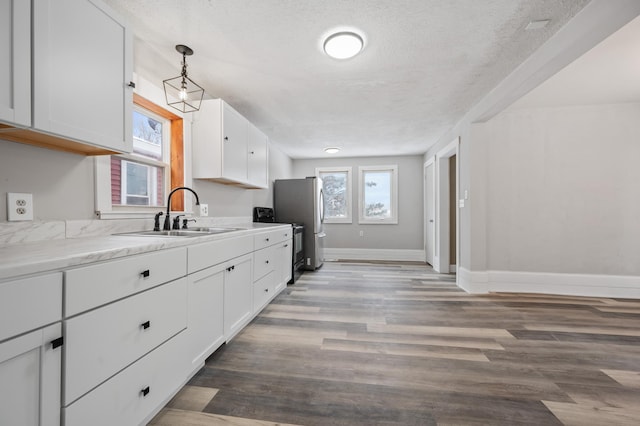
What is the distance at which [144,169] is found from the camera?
7.00ft

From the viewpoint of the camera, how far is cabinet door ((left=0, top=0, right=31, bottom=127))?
97cm

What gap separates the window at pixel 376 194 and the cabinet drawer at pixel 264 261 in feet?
11.0

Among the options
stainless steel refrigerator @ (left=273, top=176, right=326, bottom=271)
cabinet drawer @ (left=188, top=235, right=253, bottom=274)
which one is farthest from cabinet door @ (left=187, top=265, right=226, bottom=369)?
stainless steel refrigerator @ (left=273, top=176, right=326, bottom=271)

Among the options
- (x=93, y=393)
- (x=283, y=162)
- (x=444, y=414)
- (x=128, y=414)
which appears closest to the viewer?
(x=93, y=393)

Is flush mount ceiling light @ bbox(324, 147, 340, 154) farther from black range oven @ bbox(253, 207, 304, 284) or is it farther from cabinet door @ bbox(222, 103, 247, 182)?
cabinet door @ bbox(222, 103, 247, 182)

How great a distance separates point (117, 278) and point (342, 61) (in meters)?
2.14

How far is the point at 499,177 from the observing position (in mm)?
3434

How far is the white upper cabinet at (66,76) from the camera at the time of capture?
1.00 metres

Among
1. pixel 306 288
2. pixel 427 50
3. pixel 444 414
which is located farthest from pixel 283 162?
pixel 444 414

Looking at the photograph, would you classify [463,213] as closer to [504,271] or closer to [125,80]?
[504,271]

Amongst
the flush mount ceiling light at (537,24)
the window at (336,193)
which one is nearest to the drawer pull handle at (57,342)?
the flush mount ceiling light at (537,24)

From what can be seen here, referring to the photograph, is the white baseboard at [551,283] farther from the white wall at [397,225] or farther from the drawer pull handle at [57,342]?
the drawer pull handle at [57,342]

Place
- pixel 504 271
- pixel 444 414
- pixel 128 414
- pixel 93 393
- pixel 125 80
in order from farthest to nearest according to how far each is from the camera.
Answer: pixel 504 271 < pixel 125 80 < pixel 444 414 < pixel 128 414 < pixel 93 393

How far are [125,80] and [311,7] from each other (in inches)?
45.2
